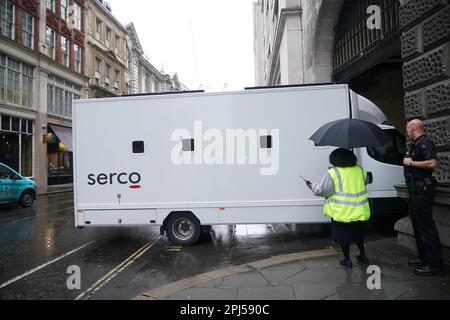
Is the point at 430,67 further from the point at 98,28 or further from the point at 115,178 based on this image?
the point at 98,28

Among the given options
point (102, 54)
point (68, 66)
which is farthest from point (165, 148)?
point (102, 54)

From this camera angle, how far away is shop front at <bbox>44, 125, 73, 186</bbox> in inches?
1034

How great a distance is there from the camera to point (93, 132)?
7.08 meters

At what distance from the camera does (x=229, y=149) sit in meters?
6.76

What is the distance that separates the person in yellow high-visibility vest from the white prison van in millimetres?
1549

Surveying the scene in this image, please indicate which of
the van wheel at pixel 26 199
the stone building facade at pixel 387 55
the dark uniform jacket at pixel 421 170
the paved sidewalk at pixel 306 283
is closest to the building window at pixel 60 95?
the van wheel at pixel 26 199

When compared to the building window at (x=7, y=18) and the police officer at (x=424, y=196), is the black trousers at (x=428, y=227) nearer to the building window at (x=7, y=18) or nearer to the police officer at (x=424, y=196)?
the police officer at (x=424, y=196)

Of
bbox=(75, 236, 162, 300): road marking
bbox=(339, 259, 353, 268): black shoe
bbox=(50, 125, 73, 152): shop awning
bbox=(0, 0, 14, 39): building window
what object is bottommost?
bbox=(75, 236, 162, 300): road marking

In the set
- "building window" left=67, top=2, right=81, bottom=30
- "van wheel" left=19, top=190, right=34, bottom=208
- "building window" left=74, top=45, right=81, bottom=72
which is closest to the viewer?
"van wheel" left=19, top=190, right=34, bottom=208

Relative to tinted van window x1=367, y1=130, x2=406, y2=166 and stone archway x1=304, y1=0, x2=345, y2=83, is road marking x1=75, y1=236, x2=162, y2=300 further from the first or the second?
stone archway x1=304, y1=0, x2=345, y2=83

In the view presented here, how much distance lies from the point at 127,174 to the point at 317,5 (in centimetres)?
921

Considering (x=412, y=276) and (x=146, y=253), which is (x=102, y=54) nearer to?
(x=146, y=253)

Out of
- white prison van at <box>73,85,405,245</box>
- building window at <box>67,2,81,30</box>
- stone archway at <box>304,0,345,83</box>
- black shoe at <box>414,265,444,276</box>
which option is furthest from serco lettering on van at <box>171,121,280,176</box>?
building window at <box>67,2,81,30</box>

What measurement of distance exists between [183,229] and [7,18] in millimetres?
21720
